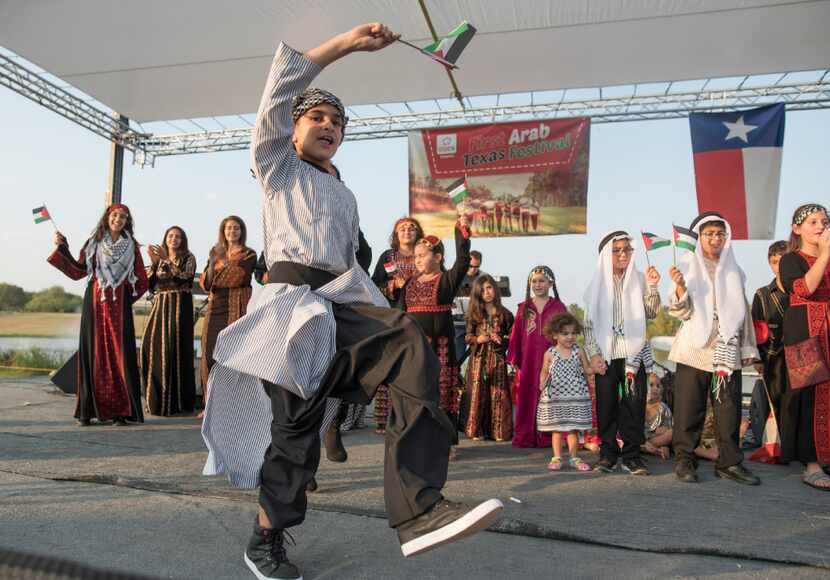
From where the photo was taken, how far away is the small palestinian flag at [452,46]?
2781 millimetres

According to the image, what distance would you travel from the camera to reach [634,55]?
6.34 meters

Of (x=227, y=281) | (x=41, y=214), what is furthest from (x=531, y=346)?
(x=41, y=214)

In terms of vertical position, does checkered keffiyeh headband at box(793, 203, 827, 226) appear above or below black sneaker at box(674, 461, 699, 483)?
above

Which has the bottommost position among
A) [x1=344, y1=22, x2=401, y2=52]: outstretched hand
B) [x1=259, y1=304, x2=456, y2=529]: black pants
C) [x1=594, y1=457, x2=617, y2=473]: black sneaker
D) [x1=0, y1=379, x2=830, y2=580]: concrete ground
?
[x1=594, y1=457, x2=617, y2=473]: black sneaker

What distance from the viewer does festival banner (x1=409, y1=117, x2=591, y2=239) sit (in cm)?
747

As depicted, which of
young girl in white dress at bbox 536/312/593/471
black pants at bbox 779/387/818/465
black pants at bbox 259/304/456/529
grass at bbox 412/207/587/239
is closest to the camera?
black pants at bbox 259/304/456/529

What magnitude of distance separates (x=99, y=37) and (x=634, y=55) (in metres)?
5.30

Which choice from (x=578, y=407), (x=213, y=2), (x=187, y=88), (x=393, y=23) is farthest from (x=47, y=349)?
(x=578, y=407)

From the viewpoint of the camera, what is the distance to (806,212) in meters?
3.77

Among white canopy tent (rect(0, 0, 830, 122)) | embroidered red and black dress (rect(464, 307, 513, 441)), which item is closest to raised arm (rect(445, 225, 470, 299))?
embroidered red and black dress (rect(464, 307, 513, 441))

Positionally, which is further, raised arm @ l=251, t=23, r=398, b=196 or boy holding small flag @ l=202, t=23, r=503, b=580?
raised arm @ l=251, t=23, r=398, b=196

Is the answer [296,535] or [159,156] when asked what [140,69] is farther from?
[296,535]

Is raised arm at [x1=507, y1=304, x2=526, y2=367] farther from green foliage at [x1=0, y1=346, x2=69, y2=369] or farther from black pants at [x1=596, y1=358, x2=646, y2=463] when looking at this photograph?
green foliage at [x1=0, y1=346, x2=69, y2=369]

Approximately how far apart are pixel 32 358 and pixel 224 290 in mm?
5196
